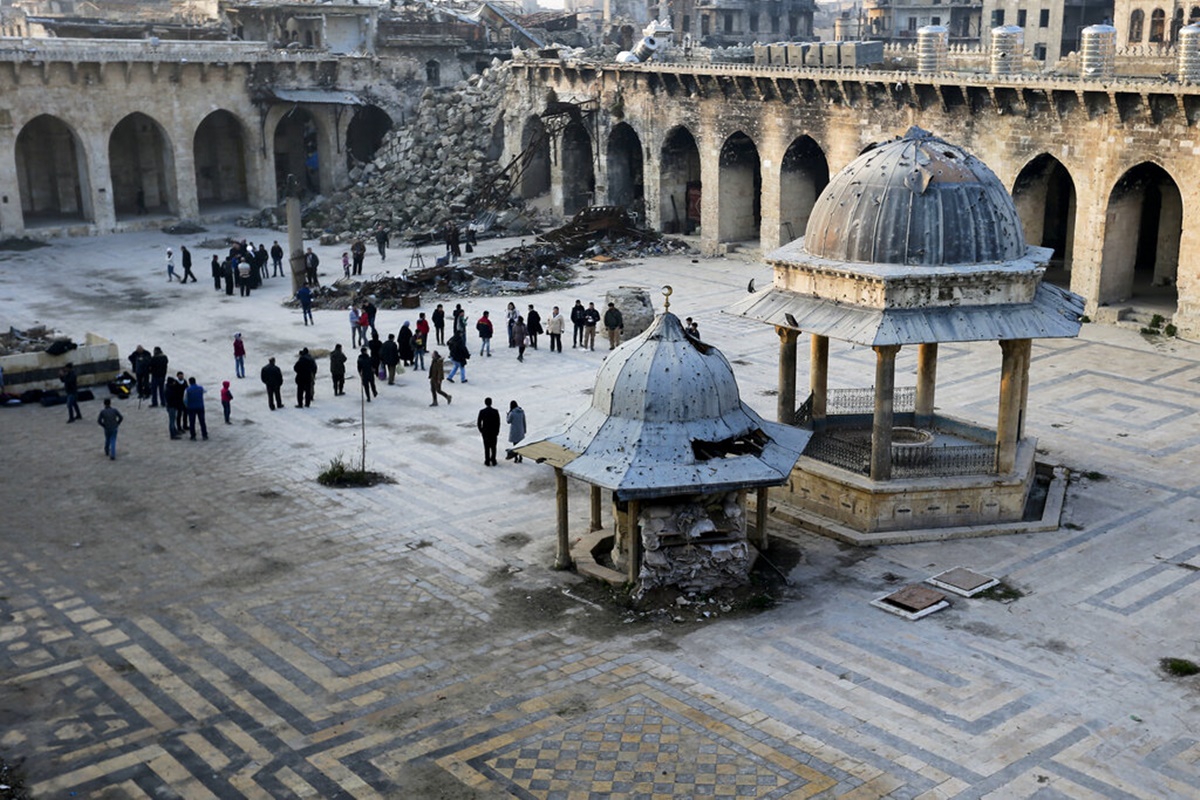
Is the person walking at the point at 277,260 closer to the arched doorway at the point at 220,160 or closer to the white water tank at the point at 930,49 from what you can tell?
the arched doorway at the point at 220,160

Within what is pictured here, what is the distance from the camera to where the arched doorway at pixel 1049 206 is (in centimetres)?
3334

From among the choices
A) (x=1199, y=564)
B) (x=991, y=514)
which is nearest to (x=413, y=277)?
(x=991, y=514)

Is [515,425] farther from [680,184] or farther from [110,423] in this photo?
[680,184]

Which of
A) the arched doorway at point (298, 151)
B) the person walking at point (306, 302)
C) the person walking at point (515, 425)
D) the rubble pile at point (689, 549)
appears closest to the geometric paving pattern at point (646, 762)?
the rubble pile at point (689, 549)

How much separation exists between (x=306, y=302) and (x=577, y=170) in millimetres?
18217

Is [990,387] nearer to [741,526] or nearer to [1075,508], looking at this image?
[1075,508]

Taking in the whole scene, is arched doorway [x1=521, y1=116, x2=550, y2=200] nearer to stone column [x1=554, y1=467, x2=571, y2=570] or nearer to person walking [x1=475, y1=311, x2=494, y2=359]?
person walking [x1=475, y1=311, x2=494, y2=359]

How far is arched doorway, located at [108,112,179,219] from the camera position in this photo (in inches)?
2021

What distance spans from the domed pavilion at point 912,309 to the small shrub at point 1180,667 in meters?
4.11

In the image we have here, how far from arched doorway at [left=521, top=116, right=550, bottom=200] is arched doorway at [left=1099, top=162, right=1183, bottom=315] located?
2133cm

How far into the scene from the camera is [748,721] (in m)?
13.8

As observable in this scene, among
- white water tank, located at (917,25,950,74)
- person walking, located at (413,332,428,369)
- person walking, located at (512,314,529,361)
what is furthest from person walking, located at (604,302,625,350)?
white water tank, located at (917,25,950,74)

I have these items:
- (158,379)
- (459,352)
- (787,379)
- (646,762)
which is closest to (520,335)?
(459,352)

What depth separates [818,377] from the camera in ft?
67.7
